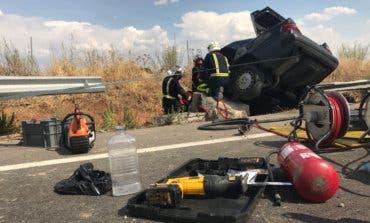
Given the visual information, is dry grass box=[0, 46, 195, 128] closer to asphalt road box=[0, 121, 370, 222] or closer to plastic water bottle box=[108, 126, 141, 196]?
asphalt road box=[0, 121, 370, 222]

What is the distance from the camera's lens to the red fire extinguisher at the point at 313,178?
3.50 m

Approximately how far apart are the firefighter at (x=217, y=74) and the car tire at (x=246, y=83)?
0.19 meters

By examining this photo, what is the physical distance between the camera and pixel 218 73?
34.7ft

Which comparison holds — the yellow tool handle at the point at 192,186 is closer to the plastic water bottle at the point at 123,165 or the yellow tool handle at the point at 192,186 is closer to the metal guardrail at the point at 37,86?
the plastic water bottle at the point at 123,165

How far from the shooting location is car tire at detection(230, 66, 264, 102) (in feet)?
32.8

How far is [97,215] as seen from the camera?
144 inches

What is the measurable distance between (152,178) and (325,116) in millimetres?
2047

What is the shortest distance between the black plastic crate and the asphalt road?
22 cm

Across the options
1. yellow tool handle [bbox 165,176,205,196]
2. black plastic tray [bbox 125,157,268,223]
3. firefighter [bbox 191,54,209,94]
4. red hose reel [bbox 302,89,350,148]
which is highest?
firefighter [bbox 191,54,209,94]

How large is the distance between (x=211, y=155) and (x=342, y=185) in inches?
75.3

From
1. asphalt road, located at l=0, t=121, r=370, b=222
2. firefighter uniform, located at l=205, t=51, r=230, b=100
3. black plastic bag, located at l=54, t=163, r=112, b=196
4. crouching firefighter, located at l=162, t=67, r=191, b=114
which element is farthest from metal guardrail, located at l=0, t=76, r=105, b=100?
black plastic bag, located at l=54, t=163, r=112, b=196

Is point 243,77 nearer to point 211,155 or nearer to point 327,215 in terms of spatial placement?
point 211,155

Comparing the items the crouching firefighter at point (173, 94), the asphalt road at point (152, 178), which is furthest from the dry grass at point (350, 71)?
the asphalt road at point (152, 178)

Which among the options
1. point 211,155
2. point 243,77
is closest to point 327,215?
point 211,155
